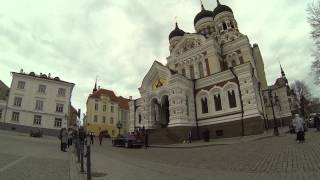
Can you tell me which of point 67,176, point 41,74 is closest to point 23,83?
point 41,74

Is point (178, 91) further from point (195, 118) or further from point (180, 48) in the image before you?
point (180, 48)

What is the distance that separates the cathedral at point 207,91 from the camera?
29469 millimetres

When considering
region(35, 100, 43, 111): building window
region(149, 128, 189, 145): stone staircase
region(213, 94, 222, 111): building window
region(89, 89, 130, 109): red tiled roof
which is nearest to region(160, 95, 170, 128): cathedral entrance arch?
region(149, 128, 189, 145): stone staircase

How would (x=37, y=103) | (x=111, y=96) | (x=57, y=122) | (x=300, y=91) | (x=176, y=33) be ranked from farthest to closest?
1. (x=111, y=96)
2. (x=300, y=91)
3. (x=176, y=33)
4. (x=57, y=122)
5. (x=37, y=103)

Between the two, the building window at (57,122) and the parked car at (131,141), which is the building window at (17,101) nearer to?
the building window at (57,122)

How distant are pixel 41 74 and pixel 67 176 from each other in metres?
46.3

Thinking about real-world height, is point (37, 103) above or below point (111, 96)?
below

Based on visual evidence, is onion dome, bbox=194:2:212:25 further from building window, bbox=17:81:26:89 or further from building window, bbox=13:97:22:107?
building window, bbox=13:97:22:107

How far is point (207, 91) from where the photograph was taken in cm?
3306

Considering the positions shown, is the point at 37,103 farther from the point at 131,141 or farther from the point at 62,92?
the point at 131,141

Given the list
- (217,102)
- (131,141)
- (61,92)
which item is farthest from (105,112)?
(131,141)

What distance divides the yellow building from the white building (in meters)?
13.8

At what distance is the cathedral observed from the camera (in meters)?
29.5

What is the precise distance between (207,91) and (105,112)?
128 ft
